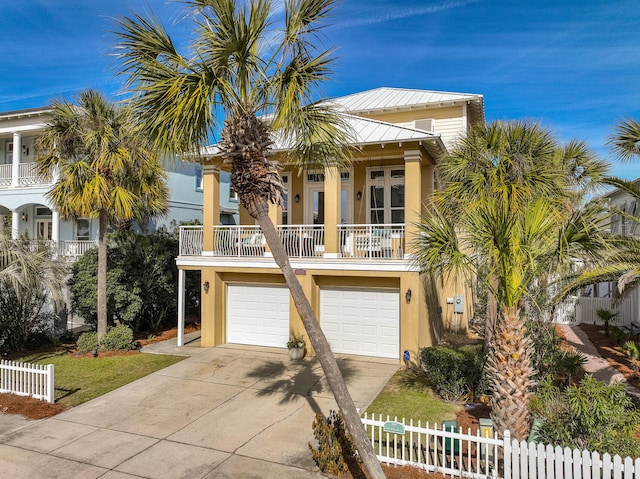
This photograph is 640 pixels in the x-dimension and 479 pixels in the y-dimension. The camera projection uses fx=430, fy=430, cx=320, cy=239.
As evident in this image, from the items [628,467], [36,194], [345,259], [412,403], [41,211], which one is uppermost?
[36,194]

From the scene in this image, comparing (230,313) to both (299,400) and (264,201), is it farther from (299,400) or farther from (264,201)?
(264,201)

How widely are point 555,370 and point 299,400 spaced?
6.17 meters

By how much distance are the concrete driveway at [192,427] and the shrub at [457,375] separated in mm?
1549

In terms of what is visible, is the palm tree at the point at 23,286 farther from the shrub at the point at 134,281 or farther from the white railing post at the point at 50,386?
the white railing post at the point at 50,386

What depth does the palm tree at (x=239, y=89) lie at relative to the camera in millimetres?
5859

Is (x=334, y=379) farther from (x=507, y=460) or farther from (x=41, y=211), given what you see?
(x=41, y=211)

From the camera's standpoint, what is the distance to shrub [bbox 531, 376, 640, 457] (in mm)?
5867

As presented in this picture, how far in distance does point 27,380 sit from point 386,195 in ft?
38.4

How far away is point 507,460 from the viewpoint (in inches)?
233

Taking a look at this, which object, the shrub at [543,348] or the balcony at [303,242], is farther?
the balcony at [303,242]

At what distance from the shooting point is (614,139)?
9.79 m

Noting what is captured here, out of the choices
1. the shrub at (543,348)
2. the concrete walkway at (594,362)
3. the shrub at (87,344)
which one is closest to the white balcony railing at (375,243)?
the shrub at (543,348)

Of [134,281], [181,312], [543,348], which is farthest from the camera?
[134,281]

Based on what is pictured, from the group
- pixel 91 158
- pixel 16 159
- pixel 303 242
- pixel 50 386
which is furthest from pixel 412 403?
pixel 16 159
